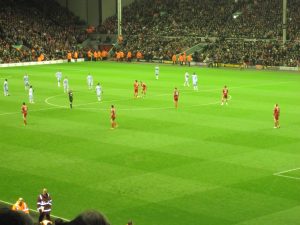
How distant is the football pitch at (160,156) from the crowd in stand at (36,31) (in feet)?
87.0

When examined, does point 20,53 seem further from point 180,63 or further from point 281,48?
point 281,48

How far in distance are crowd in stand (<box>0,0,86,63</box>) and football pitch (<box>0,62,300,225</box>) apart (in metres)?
26.5

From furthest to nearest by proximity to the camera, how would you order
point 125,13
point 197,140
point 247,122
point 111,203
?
point 125,13 → point 247,122 → point 197,140 → point 111,203

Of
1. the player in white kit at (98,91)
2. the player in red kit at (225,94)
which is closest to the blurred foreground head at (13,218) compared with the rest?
the player in red kit at (225,94)

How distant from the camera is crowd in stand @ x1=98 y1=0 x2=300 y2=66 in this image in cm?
7138

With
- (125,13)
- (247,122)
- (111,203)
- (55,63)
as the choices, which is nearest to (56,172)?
(111,203)

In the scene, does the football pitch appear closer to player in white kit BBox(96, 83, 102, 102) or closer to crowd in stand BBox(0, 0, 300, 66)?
player in white kit BBox(96, 83, 102, 102)

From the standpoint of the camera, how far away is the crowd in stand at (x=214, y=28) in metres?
71.4

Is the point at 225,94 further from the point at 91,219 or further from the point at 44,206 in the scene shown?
the point at 91,219

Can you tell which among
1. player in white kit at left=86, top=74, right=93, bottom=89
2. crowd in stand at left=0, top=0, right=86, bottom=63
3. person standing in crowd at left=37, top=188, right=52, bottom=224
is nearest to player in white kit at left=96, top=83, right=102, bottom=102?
player in white kit at left=86, top=74, right=93, bottom=89

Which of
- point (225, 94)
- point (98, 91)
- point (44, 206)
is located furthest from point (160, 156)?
point (98, 91)

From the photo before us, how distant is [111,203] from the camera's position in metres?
19.4

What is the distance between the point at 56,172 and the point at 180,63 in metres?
51.9

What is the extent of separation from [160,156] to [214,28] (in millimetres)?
56711
